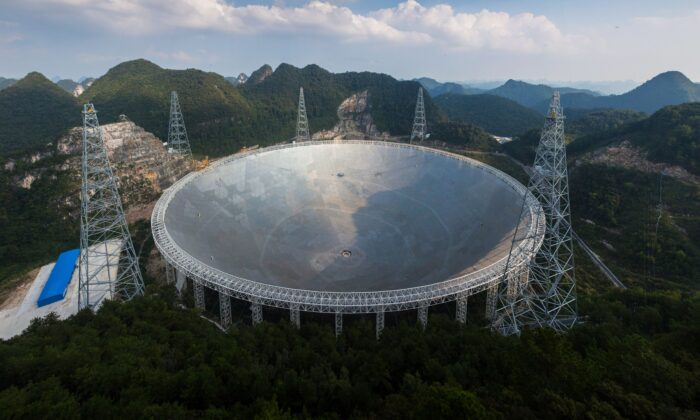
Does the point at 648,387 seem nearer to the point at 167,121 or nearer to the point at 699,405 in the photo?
the point at 699,405

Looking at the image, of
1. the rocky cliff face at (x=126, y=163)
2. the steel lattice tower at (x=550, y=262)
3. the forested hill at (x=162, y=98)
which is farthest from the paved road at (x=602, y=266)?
the forested hill at (x=162, y=98)

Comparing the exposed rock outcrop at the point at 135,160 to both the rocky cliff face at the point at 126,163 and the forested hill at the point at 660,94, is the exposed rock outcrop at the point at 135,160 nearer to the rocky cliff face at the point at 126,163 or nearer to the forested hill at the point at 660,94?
the rocky cliff face at the point at 126,163

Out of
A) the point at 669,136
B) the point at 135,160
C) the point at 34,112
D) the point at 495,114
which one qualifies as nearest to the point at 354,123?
the point at 495,114

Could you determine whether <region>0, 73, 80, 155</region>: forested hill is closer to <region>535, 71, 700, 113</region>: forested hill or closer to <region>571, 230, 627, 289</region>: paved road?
<region>571, 230, 627, 289</region>: paved road

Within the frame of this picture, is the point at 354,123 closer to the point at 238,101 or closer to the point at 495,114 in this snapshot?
the point at 238,101

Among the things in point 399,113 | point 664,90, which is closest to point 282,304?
point 399,113

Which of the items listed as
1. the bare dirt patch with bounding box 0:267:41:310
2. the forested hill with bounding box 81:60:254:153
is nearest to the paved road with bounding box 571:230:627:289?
the bare dirt patch with bounding box 0:267:41:310
